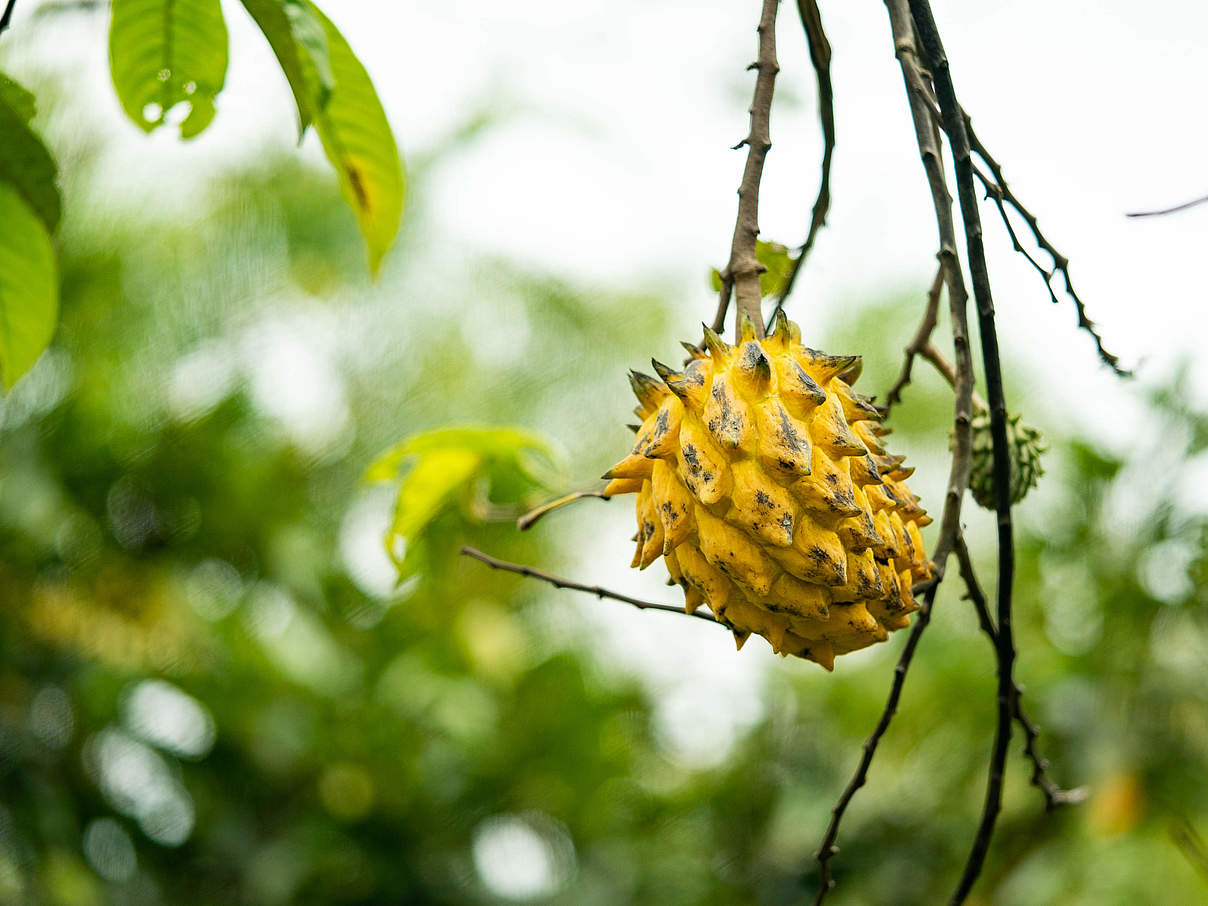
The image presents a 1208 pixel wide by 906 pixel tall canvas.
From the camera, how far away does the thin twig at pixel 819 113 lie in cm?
95

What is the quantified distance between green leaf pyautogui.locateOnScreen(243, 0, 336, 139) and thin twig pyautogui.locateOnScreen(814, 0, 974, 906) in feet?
1.45

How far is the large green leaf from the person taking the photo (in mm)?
735

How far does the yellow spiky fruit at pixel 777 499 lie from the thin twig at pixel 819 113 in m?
0.21

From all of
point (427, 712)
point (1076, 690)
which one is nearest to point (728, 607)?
point (1076, 690)

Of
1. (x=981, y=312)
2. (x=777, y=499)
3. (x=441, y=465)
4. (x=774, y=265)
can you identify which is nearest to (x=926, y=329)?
(x=774, y=265)

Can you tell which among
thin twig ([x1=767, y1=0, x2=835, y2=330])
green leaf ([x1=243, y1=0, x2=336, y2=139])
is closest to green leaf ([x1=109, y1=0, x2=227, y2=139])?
green leaf ([x1=243, y1=0, x2=336, y2=139])

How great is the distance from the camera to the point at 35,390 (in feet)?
11.4

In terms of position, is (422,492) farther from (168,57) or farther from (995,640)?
(995,640)

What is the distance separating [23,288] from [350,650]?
296 cm

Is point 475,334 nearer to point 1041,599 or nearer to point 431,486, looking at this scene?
point 1041,599

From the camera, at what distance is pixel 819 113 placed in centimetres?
101

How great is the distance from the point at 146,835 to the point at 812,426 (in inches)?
134

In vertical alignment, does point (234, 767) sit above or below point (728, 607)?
below

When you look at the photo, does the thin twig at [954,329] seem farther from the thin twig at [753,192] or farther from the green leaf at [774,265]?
the green leaf at [774,265]
